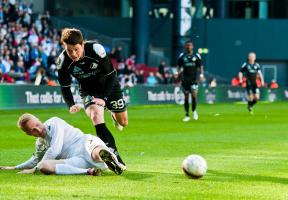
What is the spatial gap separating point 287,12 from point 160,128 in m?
48.3

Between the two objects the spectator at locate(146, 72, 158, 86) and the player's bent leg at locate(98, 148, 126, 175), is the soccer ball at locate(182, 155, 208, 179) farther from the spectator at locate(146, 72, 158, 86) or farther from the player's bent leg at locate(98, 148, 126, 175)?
the spectator at locate(146, 72, 158, 86)

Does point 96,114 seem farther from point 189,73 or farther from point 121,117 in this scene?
point 189,73

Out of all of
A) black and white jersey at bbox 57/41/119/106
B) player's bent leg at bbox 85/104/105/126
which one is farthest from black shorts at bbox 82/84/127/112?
player's bent leg at bbox 85/104/105/126

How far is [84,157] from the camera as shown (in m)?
13.8

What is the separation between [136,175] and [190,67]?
1809cm

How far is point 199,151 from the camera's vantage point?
62.6 ft

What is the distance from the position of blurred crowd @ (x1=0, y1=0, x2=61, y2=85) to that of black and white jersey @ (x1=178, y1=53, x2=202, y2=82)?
991cm

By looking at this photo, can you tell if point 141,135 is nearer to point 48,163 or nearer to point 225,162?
point 225,162

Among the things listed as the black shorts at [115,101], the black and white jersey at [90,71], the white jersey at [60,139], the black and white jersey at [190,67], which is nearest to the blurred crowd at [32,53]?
the black and white jersey at [190,67]

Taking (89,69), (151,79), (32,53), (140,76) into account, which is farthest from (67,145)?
(151,79)

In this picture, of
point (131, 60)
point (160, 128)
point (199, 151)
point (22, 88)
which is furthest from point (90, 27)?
point (199, 151)

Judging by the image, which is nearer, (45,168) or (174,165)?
(45,168)

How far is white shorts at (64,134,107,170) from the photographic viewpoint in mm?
13711

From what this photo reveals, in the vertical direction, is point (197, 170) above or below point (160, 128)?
above
